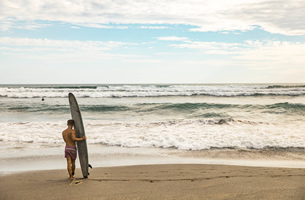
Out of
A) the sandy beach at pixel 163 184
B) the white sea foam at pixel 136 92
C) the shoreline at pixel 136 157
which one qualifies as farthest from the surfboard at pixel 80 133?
the white sea foam at pixel 136 92

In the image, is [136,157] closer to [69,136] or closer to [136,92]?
[69,136]

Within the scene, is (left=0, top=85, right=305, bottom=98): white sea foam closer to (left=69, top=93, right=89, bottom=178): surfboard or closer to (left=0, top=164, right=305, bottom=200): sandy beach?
(left=0, top=164, right=305, bottom=200): sandy beach

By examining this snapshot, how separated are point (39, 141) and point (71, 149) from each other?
477 centimetres

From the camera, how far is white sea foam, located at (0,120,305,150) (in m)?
7.97

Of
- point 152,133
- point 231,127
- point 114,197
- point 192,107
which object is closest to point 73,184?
point 114,197

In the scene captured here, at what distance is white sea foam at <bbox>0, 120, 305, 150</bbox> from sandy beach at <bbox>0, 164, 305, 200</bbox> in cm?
260

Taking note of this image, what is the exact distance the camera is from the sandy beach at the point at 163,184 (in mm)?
3799

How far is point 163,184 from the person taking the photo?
14.1 ft

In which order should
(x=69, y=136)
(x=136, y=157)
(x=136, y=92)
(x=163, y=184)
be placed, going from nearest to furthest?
1. (x=163, y=184)
2. (x=69, y=136)
3. (x=136, y=157)
4. (x=136, y=92)

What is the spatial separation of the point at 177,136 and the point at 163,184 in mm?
4826

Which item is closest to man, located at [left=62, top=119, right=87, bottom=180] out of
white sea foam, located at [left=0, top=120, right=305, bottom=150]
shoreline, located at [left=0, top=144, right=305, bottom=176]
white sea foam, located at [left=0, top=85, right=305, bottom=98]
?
shoreline, located at [left=0, top=144, right=305, bottom=176]

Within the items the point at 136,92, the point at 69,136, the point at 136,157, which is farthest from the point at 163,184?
the point at 136,92

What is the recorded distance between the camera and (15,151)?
7309mm

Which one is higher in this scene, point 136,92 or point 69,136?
point 136,92
